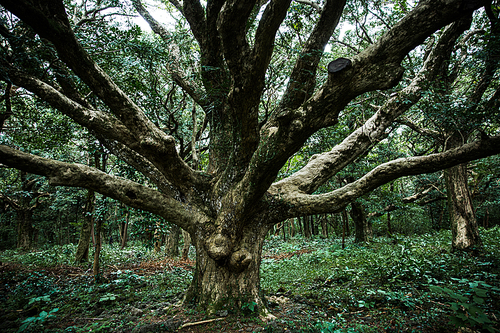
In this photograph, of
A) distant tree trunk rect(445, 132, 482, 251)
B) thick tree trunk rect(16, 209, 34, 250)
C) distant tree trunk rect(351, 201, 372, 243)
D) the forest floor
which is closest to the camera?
the forest floor

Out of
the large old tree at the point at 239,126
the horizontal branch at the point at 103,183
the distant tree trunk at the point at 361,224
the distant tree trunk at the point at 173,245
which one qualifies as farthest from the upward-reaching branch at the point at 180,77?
the distant tree trunk at the point at 361,224

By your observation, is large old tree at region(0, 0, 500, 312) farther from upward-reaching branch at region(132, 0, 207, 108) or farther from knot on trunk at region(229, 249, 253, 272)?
A: upward-reaching branch at region(132, 0, 207, 108)

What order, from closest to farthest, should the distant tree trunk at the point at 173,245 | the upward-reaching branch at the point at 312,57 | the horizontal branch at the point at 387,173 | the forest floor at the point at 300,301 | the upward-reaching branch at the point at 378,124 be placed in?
the forest floor at the point at 300,301 → the horizontal branch at the point at 387,173 → the upward-reaching branch at the point at 378,124 → the upward-reaching branch at the point at 312,57 → the distant tree trunk at the point at 173,245

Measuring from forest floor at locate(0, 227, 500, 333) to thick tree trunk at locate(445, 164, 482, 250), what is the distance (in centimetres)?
40

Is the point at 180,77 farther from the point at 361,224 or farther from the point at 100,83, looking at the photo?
the point at 361,224

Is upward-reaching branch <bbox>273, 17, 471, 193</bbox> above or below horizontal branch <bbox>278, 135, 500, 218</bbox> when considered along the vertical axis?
above

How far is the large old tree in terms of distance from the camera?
2.63 m

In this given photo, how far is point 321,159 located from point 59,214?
24489mm

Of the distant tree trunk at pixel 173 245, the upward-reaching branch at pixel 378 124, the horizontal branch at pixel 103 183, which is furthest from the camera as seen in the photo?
the distant tree trunk at pixel 173 245

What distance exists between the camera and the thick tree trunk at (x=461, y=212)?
618 cm

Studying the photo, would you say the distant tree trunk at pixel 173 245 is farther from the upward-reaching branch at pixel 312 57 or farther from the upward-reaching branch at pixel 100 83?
the upward-reaching branch at pixel 312 57

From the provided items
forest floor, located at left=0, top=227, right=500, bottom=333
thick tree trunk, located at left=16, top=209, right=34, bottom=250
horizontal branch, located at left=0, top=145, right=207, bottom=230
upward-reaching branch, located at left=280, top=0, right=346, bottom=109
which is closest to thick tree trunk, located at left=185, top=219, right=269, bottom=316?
forest floor, located at left=0, top=227, right=500, bottom=333

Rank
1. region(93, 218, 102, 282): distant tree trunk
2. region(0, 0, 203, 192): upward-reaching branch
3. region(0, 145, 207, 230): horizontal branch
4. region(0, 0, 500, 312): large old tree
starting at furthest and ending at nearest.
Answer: region(93, 218, 102, 282): distant tree trunk → region(0, 145, 207, 230): horizontal branch → region(0, 0, 203, 192): upward-reaching branch → region(0, 0, 500, 312): large old tree

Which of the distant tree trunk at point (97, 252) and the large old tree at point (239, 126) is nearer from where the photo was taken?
the large old tree at point (239, 126)
